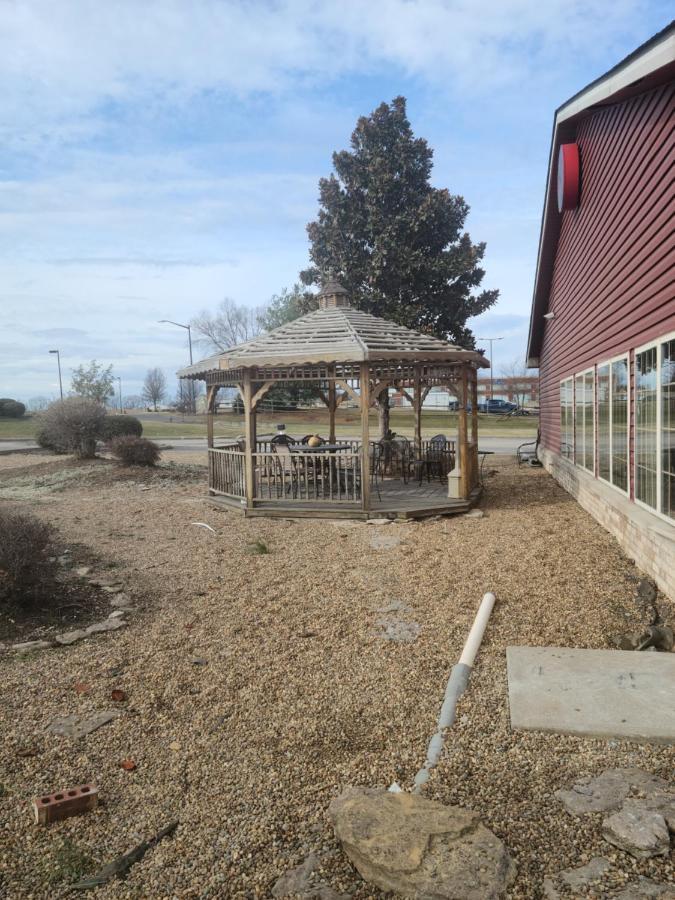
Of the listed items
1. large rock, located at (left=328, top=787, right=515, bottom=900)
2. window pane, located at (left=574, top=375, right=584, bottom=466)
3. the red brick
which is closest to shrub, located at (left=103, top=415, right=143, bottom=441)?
window pane, located at (left=574, top=375, right=584, bottom=466)

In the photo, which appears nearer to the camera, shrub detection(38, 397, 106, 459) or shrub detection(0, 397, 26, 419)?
shrub detection(38, 397, 106, 459)

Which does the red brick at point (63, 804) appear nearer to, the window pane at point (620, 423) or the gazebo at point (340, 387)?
the gazebo at point (340, 387)

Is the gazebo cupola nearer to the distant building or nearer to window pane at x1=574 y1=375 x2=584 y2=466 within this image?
window pane at x1=574 y1=375 x2=584 y2=466

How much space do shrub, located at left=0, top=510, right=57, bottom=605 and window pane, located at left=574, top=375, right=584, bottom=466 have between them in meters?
9.18

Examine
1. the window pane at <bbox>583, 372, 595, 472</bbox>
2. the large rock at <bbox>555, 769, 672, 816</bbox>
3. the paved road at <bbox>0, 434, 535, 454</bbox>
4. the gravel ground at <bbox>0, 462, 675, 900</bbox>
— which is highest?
the window pane at <bbox>583, 372, 595, 472</bbox>

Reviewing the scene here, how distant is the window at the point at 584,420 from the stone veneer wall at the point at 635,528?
36cm

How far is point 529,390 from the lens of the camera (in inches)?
1950

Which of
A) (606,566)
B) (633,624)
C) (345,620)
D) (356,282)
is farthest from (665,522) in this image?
(356,282)

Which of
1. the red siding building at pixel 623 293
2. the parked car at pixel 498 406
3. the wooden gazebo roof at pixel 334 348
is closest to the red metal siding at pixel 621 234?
the red siding building at pixel 623 293

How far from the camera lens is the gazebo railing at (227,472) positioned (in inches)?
467

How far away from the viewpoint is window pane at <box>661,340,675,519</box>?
20.7 feet

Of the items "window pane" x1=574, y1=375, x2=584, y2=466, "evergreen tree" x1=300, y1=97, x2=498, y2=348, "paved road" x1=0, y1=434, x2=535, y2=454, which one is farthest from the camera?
"paved road" x1=0, y1=434, x2=535, y2=454

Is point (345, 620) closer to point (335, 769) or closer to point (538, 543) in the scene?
point (335, 769)

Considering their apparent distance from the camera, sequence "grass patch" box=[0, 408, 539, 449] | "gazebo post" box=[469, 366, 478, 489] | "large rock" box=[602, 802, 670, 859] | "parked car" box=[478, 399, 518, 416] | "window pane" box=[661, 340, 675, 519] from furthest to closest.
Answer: "parked car" box=[478, 399, 518, 416] < "grass patch" box=[0, 408, 539, 449] < "gazebo post" box=[469, 366, 478, 489] < "window pane" box=[661, 340, 675, 519] < "large rock" box=[602, 802, 670, 859]
